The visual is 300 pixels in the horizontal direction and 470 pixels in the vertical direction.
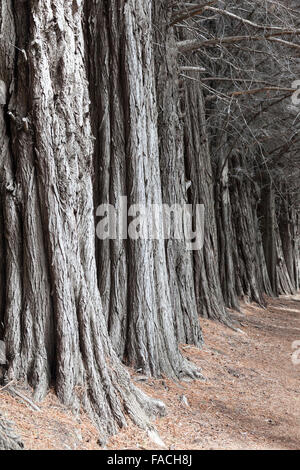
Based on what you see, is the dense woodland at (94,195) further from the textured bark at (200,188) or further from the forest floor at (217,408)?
the forest floor at (217,408)

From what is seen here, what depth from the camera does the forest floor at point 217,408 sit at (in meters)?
5.16

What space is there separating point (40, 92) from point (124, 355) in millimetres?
3478

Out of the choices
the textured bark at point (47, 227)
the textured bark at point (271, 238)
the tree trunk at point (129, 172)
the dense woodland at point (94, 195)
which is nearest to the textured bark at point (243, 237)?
the textured bark at point (271, 238)

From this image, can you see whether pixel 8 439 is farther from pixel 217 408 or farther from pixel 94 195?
pixel 94 195

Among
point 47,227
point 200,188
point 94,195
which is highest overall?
point 200,188

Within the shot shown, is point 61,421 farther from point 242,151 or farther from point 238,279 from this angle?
point 242,151

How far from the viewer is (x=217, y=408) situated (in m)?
7.31

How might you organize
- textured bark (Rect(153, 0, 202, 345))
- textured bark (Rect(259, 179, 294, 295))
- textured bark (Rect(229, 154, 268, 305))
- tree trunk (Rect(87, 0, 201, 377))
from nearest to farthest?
tree trunk (Rect(87, 0, 201, 377)), textured bark (Rect(153, 0, 202, 345)), textured bark (Rect(229, 154, 268, 305)), textured bark (Rect(259, 179, 294, 295))

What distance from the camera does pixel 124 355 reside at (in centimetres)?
754

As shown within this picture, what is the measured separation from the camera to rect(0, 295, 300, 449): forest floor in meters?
5.16

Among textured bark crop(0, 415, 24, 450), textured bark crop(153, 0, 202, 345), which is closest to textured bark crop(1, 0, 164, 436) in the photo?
textured bark crop(0, 415, 24, 450)

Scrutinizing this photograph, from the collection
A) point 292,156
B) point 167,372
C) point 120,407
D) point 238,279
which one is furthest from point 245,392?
point 292,156

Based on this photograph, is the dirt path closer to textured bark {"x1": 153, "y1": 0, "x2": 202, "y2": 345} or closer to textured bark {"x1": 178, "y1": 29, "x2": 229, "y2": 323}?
textured bark {"x1": 153, "y1": 0, "x2": 202, "y2": 345}

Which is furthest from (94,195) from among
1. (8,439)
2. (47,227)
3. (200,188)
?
(200,188)
